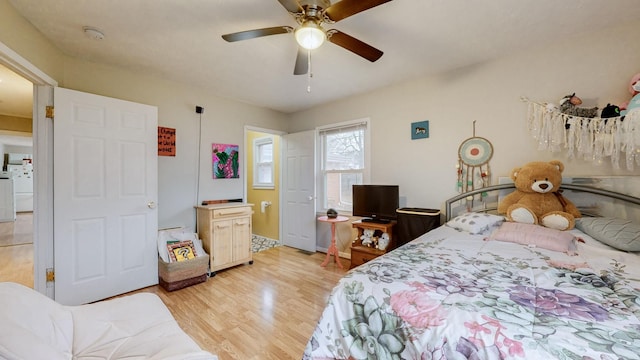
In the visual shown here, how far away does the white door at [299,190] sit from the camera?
13.2 feet

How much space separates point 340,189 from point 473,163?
185 cm

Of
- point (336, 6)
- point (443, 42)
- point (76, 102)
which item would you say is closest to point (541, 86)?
point (443, 42)

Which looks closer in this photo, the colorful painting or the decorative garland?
the decorative garland

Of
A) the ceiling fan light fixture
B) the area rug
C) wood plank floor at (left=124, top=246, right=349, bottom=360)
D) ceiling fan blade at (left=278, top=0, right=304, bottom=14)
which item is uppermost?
ceiling fan blade at (left=278, top=0, right=304, bottom=14)

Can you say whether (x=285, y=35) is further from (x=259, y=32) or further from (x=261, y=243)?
(x=261, y=243)

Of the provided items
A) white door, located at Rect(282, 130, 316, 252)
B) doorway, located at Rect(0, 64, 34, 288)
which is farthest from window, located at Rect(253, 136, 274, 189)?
doorway, located at Rect(0, 64, 34, 288)

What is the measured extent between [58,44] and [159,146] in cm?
120

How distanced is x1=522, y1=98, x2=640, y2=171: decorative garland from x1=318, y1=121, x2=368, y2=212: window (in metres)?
1.87

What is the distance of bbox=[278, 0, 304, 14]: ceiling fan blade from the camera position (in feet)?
4.62

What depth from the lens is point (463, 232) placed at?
7.18ft

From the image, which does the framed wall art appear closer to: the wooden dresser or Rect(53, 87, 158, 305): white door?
the wooden dresser

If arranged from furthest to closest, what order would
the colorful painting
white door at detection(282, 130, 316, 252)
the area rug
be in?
the area rug → white door at detection(282, 130, 316, 252) → the colorful painting

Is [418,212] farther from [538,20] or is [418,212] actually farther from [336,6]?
[336,6]

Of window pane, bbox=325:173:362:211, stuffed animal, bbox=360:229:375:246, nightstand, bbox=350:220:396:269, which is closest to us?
nightstand, bbox=350:220:396:269
